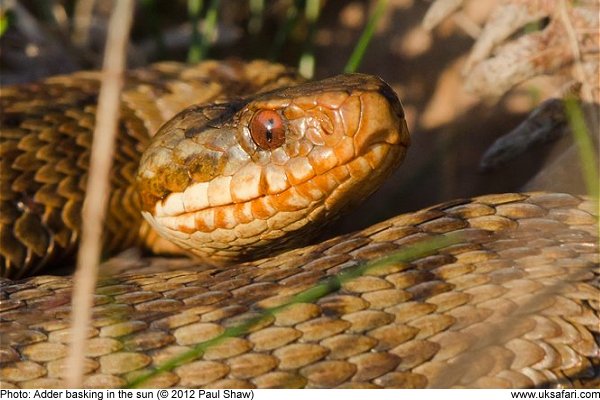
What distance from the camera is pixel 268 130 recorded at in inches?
143

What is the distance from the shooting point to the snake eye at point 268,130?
11.8 feet

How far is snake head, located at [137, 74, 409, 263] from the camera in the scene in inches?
134

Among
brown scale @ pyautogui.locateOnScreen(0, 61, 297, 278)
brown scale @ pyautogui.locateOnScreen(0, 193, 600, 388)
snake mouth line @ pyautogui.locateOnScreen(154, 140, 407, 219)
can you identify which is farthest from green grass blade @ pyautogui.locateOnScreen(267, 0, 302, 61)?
brown scale @ pyautogui.locateOnScreen(0, 193, 600, 388)

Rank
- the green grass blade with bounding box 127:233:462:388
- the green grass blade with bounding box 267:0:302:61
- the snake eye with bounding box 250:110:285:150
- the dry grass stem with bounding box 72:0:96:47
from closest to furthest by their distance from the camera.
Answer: the green grass blade with bounding box 127:233:462:388, the snake eye with bounding box 250:110:285:150, the green grass blade with bounding box 267:0:302:61, the dry grass stem with bounding box 72:0:96:47

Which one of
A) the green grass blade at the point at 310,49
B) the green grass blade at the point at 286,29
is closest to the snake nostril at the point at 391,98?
the green grass blade at the point at 310,49

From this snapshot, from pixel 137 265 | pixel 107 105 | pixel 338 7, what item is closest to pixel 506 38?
pixel 338 7

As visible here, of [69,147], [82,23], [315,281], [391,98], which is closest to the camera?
[315,281]

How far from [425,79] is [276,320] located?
2.76 m

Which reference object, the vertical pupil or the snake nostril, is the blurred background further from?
the vertical pupil

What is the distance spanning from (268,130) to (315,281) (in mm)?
688

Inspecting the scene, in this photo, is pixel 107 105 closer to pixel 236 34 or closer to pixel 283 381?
pixel 283 381
